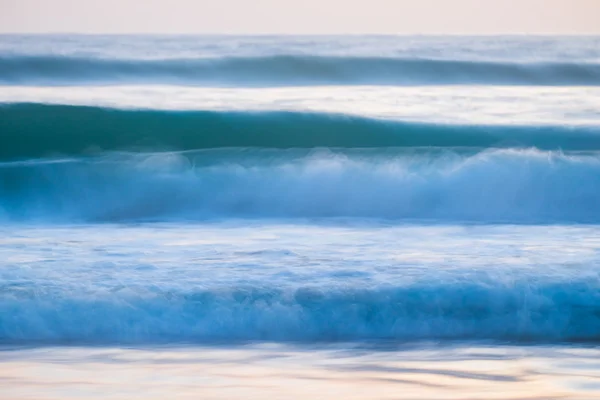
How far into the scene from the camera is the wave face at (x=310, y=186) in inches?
184

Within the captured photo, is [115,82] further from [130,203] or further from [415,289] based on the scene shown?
[415,289]

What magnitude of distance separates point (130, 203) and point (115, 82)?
375 centimetres

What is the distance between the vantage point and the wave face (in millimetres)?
4664

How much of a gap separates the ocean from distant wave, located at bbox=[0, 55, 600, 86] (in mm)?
36

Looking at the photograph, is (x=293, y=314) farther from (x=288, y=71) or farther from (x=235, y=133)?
(x=288, y=71)

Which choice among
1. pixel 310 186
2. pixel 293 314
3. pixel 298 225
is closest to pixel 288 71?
pixel 310 186

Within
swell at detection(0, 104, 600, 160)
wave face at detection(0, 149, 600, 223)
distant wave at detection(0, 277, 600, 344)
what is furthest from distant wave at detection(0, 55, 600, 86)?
distant wave at detection(0, 277, 600, 344)

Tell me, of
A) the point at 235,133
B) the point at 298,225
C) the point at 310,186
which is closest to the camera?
the point at 298,225

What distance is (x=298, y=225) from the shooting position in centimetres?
404

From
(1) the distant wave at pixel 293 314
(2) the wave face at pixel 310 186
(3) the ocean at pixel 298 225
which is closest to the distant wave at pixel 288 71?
(3) the ocean at pixel 298 225

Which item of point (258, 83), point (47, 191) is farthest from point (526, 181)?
point (258, 83)

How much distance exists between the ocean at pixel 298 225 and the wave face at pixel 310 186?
0.7 inches

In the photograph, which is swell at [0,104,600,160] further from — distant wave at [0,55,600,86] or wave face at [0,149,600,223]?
distant wave at [0,55,600,86]

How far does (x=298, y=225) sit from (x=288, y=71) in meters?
5.45
